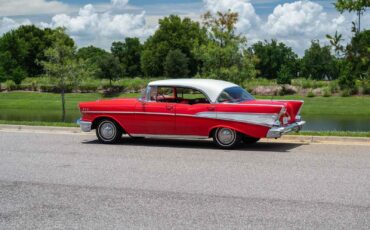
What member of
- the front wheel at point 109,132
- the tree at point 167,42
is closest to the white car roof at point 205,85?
the front wheel at point 109,132

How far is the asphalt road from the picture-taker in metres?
6.44

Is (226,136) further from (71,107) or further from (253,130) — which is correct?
(71,107)

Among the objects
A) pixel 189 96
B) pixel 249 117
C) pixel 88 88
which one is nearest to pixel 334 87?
pixel 88 88

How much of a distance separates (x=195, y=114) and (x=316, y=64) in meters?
57.3

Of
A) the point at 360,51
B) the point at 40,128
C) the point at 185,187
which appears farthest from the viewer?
the point at 40,128

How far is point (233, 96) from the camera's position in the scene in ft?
41.1

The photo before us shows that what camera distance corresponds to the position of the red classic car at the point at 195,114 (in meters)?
11.9

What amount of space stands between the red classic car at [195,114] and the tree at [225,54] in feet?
63.7

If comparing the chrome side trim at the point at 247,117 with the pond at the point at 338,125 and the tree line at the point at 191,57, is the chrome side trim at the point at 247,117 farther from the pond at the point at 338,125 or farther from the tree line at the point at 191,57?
the pond at the point at 338,125

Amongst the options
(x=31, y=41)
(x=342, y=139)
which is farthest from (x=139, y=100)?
(x=31, y=41)

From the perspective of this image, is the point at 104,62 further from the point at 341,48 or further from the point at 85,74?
the point at 341,48

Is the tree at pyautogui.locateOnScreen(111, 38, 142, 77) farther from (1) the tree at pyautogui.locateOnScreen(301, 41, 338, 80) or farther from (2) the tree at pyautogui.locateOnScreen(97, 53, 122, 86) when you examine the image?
(1) the tree at pyautogui.locateOnScreen(301, 41, 338, 80)

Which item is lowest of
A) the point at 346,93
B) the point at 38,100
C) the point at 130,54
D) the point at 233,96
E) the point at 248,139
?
the point at 346,93

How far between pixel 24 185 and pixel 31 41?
78034 millimetres
